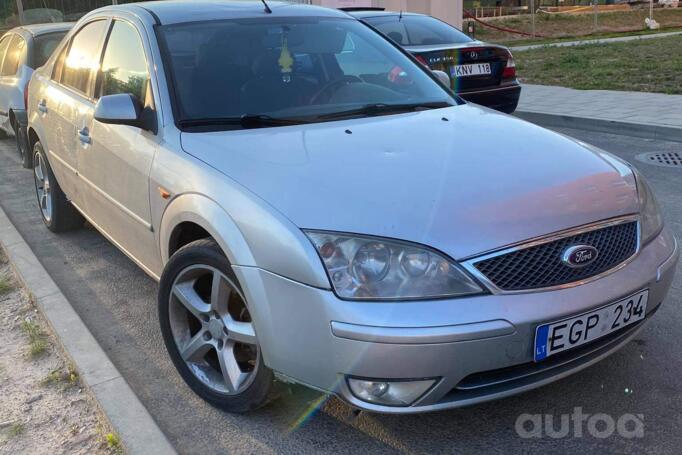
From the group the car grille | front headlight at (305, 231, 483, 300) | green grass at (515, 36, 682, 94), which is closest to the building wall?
green grass at (515, 36, 682, 94)

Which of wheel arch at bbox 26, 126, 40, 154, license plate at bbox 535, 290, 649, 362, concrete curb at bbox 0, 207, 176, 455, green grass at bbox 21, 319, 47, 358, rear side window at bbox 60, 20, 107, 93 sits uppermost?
rear side window at bbox 60, 20, 107, 93

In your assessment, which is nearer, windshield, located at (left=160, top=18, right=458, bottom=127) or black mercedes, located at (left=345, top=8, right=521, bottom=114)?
windshield, located at (left=160, top=18, right=458, bottom=127)

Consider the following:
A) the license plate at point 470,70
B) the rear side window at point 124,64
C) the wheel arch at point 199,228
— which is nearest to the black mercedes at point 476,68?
the license plate at point 470,70

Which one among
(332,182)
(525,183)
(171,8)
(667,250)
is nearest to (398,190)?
(332,182)

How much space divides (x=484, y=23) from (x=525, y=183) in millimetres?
29906

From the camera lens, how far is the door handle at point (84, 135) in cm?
382

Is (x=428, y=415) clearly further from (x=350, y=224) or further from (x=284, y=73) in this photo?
(x=284, y=73)

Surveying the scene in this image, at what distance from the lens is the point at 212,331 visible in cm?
272

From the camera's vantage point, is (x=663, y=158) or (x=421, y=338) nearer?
(x=421, y=338)

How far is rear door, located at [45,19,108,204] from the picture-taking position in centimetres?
406

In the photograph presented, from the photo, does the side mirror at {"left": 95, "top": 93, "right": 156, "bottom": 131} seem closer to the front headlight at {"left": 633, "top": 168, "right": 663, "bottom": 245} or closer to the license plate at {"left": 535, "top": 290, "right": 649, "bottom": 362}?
the license plate at {"left": 535, "top": 290, "right": 649, "bottom": 362}

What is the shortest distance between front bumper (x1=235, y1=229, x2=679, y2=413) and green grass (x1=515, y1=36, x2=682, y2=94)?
8.77m

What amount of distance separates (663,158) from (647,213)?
4343mm

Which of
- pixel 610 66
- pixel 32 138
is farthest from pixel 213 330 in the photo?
pixel 610 66
